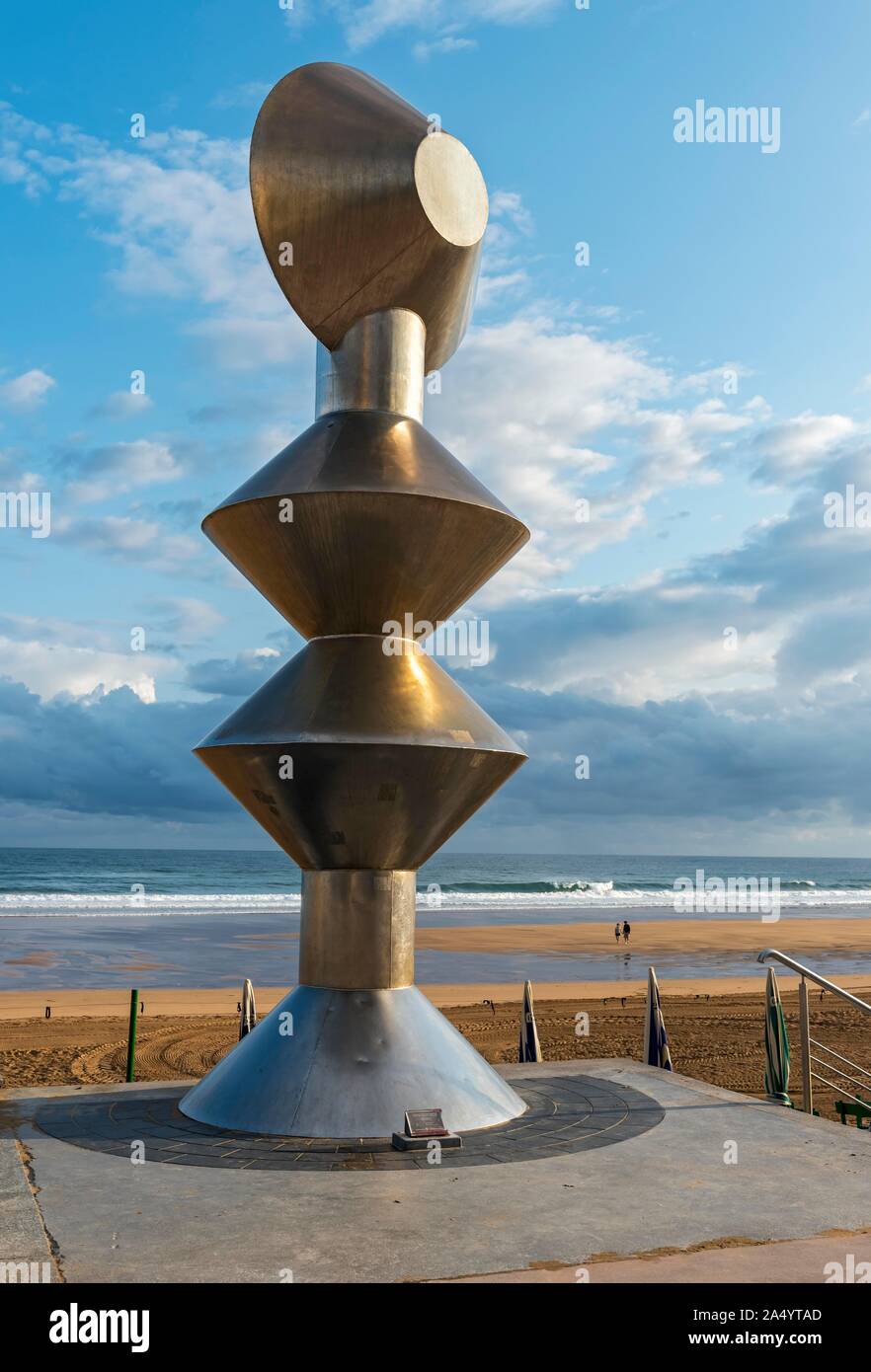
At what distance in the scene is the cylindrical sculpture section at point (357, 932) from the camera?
10133mm

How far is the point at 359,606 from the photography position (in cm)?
1043

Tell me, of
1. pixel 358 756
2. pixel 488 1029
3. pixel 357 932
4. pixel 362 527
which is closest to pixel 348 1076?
pixel 357 932

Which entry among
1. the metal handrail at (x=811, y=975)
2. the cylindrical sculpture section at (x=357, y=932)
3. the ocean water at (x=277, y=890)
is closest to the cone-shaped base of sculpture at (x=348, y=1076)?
the cylindrical sculpture section at (x=357, y=932)

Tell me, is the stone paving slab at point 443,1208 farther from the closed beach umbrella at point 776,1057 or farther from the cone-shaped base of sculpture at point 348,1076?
the closed beach umbrella at point 776,1057

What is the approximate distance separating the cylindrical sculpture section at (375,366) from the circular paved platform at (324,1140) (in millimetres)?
6257

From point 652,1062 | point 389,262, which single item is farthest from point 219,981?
point 389,262

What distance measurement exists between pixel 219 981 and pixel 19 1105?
844 inches

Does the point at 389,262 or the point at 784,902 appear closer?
the point at 389,262

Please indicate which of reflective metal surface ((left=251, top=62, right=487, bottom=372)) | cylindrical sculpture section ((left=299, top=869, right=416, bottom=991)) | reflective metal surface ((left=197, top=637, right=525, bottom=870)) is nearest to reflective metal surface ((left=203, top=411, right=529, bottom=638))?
reflective metal surface ((left=197, top=637, right=525, bottom=870))

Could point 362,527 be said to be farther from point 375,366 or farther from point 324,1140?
point 324,1140

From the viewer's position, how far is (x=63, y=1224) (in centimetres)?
694

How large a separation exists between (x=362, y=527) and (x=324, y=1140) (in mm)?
4928

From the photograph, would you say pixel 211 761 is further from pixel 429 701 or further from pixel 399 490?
pixel 399 490

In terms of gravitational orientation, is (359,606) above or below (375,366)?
below
